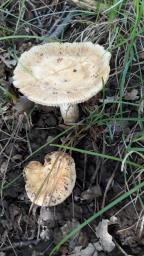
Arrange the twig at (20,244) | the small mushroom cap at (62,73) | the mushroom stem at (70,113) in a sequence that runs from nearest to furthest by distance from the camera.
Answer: the small mushroom cap at (62,73)
the twig at (20,244)
the mushroom stem at (70,113)

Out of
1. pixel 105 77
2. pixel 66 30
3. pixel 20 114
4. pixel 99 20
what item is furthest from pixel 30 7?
pixel 105 77

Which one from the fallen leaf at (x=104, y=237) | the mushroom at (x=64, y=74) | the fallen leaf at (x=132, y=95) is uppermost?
the mushroom at (x=64, y=74)

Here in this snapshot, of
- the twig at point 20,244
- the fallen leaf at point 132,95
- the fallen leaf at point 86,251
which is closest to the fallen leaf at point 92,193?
the fallen leaf at point 86,251

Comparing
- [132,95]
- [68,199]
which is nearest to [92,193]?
[68,199]

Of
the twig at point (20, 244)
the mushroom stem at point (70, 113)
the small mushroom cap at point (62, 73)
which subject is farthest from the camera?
the mushroom stem at point (70, 113)

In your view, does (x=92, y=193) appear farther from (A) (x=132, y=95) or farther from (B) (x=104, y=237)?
(A) (x=132, y=95)

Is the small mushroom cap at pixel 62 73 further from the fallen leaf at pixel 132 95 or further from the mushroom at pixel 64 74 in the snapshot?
the fallen leaf at pixel 132 95
